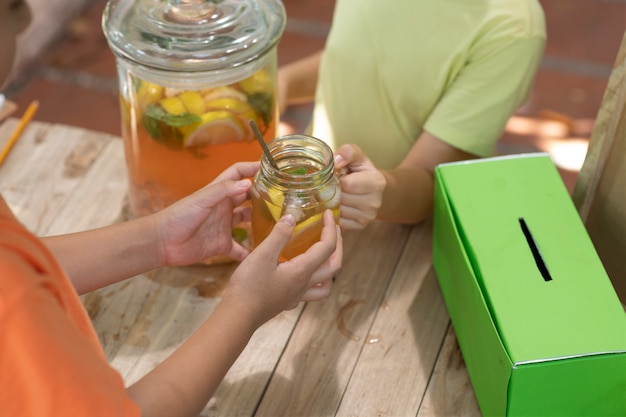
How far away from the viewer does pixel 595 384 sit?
0.90 meters

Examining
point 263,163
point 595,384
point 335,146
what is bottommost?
point 335,146

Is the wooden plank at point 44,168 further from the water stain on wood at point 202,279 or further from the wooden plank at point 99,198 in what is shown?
the water stain on wood at point 202,279

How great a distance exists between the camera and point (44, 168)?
1.33 metres

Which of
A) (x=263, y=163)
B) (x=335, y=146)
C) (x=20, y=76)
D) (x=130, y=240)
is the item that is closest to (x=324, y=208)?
(x=263, y=163)

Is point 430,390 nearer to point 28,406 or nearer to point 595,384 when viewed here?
point 595,384

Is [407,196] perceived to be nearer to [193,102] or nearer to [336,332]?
[336,332]

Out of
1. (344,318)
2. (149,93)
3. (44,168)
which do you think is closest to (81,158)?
(44,168)

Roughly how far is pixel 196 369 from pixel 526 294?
377 mm

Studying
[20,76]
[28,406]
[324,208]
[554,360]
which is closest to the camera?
[28,406]

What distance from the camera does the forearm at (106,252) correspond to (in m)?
0.99

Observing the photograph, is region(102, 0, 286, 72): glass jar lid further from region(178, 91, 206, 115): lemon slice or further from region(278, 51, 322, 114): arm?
region(278, 51, 322, 114): arm

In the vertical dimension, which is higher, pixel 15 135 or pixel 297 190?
pixel 297 190

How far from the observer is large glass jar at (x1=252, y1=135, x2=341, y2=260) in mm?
949

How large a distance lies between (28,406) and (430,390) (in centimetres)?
53
